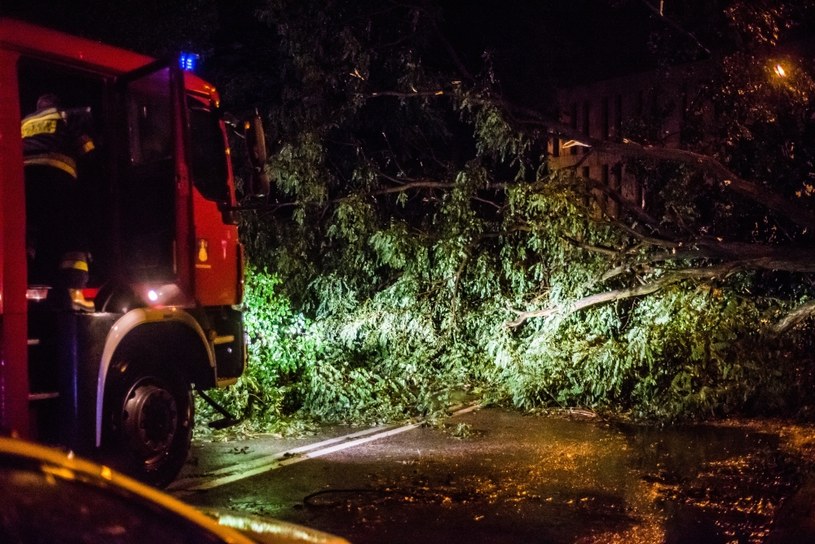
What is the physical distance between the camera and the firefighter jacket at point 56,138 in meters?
5.67

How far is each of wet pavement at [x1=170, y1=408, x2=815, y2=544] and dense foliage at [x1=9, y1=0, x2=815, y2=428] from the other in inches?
38.4

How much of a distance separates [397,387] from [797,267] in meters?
4.70

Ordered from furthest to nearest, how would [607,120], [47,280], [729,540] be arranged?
[607,120]
[47,280]
[729,540]

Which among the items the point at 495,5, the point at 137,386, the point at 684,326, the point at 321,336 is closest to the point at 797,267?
the point at 684,326

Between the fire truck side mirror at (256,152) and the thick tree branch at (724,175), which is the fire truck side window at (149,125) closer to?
the fire truck side mirror at (256,152)

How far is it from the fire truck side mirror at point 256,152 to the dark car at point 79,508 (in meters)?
4.48

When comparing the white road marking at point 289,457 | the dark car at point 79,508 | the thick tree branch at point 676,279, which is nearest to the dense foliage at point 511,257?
the thick tree branch at point 676,279

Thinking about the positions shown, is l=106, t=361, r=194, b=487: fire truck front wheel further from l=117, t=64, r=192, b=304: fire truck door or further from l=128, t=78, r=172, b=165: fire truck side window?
l=128, t=78, r=172, b=165: fire truck side window

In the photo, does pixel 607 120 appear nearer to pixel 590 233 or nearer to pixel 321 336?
pixel 590 233

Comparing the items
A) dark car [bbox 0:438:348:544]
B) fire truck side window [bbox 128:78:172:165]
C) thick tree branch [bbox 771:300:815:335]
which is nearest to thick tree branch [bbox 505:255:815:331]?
thick tree branch [bbox 771:300:815:335]

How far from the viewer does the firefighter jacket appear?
5668 millimetres

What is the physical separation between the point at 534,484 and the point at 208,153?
361 cm

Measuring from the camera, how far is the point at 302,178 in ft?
38.6

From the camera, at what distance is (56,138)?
227 inches
